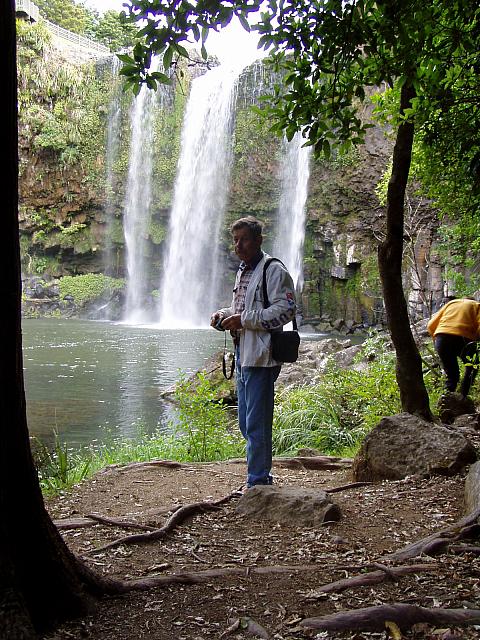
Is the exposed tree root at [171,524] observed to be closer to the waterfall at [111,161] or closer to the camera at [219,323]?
the camera at [219,323]

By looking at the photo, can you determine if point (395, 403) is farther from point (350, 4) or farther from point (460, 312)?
point (350, 4)

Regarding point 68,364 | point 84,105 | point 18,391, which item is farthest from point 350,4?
point 84,105

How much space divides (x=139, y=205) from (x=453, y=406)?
29.5 meters

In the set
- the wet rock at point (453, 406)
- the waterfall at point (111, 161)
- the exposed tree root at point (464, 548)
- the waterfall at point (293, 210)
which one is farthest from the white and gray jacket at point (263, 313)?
the waterfall at point (111, 161)

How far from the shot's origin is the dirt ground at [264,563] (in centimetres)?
218

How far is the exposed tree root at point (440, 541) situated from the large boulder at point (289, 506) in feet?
2.01

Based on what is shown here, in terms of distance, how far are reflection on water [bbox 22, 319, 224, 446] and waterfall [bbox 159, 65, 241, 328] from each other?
7745mm

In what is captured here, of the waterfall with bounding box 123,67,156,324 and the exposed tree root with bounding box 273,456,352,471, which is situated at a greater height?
the waterfall with bounding box 123,67,156,324

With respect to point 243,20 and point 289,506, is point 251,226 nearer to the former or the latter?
point 243,20

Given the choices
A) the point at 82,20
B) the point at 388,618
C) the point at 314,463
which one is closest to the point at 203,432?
the point at 314,463

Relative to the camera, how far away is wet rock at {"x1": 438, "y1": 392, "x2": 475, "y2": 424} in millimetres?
6520

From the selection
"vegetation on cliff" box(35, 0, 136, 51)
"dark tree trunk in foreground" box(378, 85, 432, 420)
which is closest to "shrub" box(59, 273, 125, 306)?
"vegetation on cliff" box(35, 0, 136, 51)

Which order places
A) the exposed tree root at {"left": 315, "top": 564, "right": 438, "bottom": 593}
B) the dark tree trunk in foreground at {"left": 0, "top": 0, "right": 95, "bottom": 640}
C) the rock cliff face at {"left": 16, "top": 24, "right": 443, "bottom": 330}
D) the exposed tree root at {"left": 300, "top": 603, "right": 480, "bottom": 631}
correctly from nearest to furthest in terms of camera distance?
the dark tree trunk in foreground at {"left": 0, "top": 0, "right": 95, "bottom": 640} < the exposed tree root at {"left": 300, "top": 603, "right": 480, "bottom": 631} < the exposed tree root at {"left": 315, "top": 564, "right": 438, "bottom": 593} < the rock cliff face at {"left": 16, "top": 24, "right": 443, "bottom": 330}

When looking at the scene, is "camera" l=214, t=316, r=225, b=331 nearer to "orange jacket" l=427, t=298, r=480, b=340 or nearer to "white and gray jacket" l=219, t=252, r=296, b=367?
"white and gray jacket" l=219, t=252, r=296, b=367
